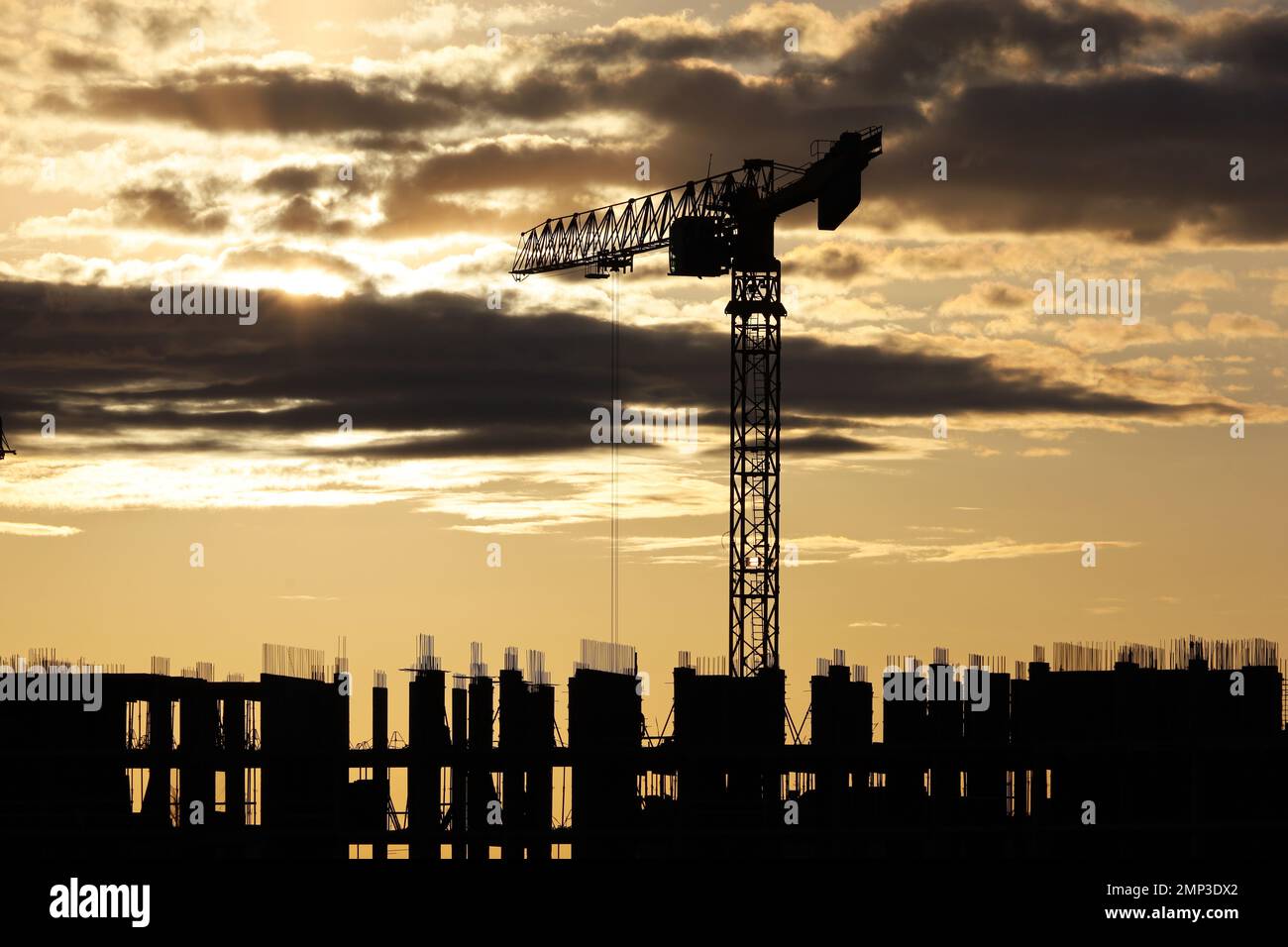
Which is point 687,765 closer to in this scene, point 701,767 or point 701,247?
point 701,767

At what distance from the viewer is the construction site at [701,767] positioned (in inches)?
2837

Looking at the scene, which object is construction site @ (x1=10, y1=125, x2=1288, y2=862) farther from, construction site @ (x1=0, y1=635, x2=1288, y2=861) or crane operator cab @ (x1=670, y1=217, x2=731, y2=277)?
crane operator cab @ (x1=670, y1=217, x2=731, y2=277)

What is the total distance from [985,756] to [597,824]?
12.4 m

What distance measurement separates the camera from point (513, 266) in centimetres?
12988

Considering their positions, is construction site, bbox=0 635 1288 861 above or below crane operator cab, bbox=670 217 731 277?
below

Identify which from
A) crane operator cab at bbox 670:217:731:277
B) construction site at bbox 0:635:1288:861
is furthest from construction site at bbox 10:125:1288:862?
crane operator cab at bbox 670:217:731:277

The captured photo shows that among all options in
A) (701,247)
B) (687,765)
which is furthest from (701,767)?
(701,247)

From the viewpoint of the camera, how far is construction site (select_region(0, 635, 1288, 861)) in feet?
236

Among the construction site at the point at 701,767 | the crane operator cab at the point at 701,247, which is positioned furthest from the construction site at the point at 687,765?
the crane operator cab at the point at 701,247

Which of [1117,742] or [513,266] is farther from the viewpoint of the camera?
[513,266]

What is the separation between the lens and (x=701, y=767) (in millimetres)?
73062
